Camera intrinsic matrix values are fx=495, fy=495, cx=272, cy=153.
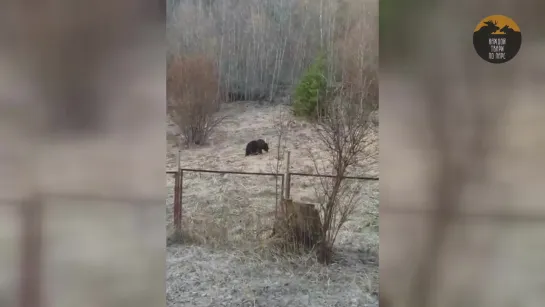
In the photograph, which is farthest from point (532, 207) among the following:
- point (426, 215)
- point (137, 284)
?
point (137, 284)

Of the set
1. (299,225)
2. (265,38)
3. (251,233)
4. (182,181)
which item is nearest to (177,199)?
(182,181)

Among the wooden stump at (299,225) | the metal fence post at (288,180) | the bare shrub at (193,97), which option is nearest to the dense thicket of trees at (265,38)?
the bare shrub at (193,97)

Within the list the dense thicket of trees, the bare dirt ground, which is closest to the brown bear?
the bare dirt ground

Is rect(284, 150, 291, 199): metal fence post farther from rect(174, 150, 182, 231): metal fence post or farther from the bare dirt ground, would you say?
rect(174, 150, 182, 231): metal fence post

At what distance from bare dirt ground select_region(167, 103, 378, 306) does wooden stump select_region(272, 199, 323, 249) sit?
0.02 meters

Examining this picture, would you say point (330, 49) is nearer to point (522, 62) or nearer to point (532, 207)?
point (522, 62)

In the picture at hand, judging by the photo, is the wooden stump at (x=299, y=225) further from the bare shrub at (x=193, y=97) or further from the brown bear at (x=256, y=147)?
the bare shrub at (x=193, y=97)

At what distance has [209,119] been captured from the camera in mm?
1180

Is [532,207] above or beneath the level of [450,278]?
above

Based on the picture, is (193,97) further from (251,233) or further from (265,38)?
(251,233)

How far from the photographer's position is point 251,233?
45.4 inches

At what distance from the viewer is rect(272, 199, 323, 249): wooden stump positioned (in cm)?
114

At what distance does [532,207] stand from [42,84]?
3.59ft

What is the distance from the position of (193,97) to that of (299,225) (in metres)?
0.39
